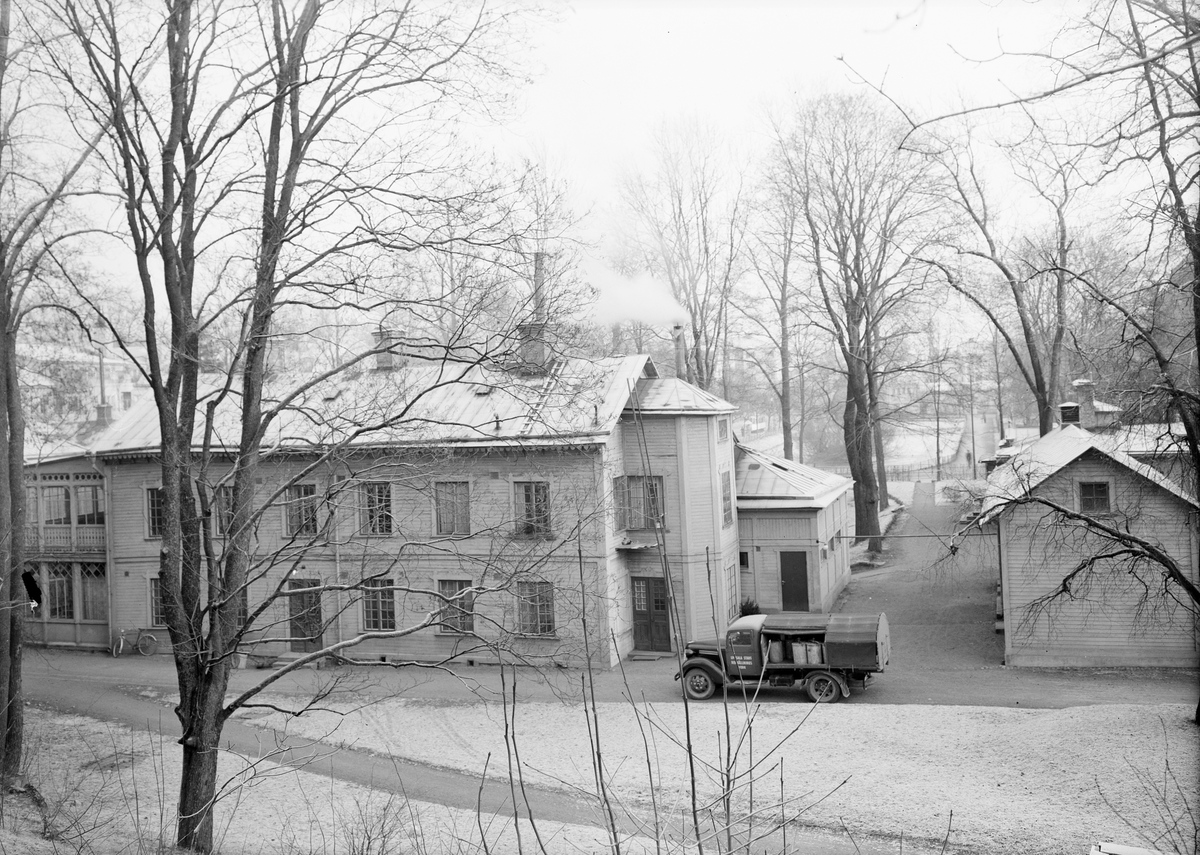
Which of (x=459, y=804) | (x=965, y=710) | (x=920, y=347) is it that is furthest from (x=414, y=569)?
(x=920, y=347)

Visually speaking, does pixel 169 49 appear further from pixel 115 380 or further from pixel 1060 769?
pixel 115 380

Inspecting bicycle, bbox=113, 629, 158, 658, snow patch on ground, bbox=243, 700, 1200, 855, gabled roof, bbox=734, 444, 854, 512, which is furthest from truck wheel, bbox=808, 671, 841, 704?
bicycle, bbox=113, 629, 158, 658

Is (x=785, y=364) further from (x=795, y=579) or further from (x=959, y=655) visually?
(x=959, y=655)

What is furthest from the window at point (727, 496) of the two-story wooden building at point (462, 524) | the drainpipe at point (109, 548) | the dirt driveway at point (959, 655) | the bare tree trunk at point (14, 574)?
the drainpipe at point (109, 548)

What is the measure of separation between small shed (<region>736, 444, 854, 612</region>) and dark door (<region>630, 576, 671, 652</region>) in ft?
9.86

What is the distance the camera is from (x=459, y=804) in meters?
10.6

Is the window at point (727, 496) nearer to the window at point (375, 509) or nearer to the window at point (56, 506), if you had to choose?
the window at point (375, 509)

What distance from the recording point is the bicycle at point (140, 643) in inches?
770

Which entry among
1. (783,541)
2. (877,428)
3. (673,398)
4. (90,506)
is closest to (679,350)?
(673,398)

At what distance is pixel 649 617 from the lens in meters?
17.8

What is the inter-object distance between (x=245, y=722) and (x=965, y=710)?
10.8 m

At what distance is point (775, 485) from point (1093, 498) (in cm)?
680

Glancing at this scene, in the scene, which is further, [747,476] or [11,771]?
[747,476]

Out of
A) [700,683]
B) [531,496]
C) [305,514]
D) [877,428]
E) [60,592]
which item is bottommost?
[700,683]
